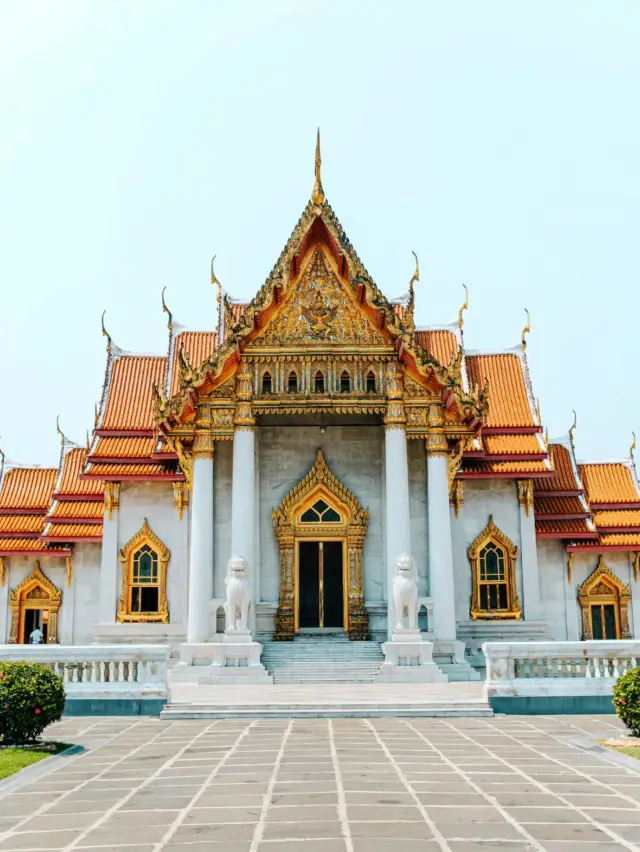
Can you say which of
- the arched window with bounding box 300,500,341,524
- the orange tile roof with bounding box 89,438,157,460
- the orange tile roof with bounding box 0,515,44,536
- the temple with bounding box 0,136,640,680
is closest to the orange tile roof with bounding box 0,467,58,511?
the temple with bounding box 0,136,640,680

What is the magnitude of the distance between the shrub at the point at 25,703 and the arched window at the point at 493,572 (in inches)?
464

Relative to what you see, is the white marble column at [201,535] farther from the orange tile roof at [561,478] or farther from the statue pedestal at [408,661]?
the orange tile roof at [561,478]

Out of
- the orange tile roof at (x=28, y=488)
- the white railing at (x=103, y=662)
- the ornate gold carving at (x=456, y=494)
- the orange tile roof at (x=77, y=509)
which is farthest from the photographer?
the orange tile roof at (x=28, y=488)

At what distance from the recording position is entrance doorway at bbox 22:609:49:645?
22.3 meters

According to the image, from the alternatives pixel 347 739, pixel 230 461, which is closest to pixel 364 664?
pixel 230 461

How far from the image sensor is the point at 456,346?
23.4 meters

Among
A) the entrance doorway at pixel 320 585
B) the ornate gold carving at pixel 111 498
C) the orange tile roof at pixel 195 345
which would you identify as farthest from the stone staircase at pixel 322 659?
the orange tile roof at pixel 195 345

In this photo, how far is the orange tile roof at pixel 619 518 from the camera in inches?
883

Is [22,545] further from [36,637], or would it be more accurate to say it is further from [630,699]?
[630,699]

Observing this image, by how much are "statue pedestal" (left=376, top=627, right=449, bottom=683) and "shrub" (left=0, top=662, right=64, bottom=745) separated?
7244mm

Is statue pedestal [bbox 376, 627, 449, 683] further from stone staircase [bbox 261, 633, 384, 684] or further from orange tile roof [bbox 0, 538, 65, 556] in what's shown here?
orange tile roof [bbox 0, 538, 65, 556]

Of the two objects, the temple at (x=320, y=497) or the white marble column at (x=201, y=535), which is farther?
the temple at (x=320, y=497)

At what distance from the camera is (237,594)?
16734mm

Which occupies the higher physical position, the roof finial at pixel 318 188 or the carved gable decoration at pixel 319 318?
the roof finial at pixel 318 188
